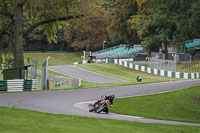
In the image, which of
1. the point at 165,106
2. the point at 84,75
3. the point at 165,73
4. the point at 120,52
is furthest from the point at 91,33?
the point at 165,106

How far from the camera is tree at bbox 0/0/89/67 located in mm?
31703

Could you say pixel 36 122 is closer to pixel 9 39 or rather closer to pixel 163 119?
pixel 163 119

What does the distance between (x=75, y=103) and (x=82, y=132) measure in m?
11.2

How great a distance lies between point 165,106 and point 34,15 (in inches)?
630

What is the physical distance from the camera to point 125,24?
2665 inches

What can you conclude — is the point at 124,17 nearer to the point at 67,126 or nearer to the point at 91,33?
the point at 91,33

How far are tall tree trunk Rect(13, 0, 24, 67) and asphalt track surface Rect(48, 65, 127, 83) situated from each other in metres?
14.5

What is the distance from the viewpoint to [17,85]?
28859 millimetres

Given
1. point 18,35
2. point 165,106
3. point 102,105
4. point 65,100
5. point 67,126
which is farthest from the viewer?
point 18,35

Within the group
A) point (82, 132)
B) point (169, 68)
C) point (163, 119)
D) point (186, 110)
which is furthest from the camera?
point (169, 68)

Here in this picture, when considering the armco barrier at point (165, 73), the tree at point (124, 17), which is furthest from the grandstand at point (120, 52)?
the armco barrier at point (165, 73)

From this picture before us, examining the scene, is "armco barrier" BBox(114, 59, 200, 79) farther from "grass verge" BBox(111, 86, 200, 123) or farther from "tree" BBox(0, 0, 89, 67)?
"grass verge" BBox(111, 86, 200, 123)

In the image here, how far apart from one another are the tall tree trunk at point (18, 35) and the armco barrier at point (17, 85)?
403 centimetres

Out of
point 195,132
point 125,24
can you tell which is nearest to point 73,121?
point 195,132
